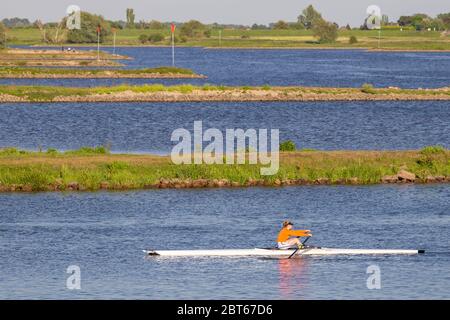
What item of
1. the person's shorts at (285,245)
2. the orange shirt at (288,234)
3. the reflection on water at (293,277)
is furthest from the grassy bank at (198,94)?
the reflection on water at (293,277)

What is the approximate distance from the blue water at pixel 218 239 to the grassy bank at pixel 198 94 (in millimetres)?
88002

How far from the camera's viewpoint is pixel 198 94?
17225cm

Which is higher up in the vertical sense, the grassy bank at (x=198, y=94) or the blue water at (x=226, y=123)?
the grassy bank at (x=198, y=94)

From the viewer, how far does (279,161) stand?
85000 millimetres

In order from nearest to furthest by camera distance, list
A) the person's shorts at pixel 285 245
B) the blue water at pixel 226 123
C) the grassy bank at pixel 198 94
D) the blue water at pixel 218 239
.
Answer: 1. the blue water at pixel 218 239
2. the person's shorts at pixel 285 245
3. the blue water at pixel 226 123
4. the grassy bank at pixel 198 94

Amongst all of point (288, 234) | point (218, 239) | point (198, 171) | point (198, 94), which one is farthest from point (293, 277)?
point (198, 94)

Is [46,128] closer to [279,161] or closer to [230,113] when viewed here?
[230,113]

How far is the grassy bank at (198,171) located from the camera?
267 ft

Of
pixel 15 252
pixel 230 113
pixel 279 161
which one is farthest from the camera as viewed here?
pixel 230 113

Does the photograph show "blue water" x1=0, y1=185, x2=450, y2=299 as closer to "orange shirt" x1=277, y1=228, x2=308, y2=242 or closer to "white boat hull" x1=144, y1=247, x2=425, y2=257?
"white boat hull" x1=144, y1=247, x2=425, y2=257

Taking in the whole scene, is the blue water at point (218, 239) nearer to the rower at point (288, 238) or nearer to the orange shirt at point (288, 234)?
the rower at point (288, 238)

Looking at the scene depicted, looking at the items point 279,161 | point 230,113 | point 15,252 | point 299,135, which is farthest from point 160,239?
point 230,113

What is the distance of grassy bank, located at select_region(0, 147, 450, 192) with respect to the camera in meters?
81.3
